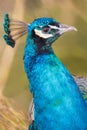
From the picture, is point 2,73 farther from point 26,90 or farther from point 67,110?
point 67,110

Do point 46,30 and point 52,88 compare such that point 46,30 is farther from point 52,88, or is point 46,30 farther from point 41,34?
point 52,88

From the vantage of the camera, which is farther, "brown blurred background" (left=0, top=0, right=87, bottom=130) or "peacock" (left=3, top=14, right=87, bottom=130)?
"brown blurred background" (left=0, top=0, right=87, bottom=130)

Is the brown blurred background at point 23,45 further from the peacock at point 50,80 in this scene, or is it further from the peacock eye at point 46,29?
the peacock eye at point 46,29

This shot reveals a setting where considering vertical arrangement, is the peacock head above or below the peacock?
above

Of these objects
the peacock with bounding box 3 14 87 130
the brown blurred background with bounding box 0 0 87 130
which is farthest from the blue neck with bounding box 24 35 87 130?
the brown blurred background with bounding box 0 0 87 130

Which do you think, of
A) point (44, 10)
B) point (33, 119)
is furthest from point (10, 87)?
point (33, 119)

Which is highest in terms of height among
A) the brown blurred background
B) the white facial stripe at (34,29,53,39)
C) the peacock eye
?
the peacock eye

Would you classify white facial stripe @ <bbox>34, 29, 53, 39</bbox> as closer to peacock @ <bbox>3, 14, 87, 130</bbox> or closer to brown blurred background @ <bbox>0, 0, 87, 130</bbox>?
peacock @ <bbox>3, 14, 87, 130</bbox>
